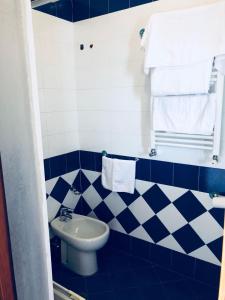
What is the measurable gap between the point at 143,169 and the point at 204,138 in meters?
0.62

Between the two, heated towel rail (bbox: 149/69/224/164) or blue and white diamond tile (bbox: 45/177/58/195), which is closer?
heated towel rail (bbox: 149/69/224/164)

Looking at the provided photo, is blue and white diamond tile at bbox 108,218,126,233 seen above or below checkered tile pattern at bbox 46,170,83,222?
below

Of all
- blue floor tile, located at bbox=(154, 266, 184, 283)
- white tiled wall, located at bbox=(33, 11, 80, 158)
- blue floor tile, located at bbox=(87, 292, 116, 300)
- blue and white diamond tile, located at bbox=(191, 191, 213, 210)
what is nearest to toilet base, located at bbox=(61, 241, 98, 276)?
blue floor tile, located at bbox=(87, 292, 116, 300)

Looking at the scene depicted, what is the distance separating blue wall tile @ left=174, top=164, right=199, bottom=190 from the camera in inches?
75.2

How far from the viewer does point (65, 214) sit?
2348mm

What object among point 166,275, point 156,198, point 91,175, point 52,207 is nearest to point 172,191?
point 156,198

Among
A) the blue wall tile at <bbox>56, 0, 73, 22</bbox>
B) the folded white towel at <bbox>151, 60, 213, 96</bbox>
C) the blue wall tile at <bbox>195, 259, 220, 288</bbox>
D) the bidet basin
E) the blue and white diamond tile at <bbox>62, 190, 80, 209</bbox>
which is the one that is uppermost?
the blue wall tile at <bbox>56, 0, 73, 22</bbox>

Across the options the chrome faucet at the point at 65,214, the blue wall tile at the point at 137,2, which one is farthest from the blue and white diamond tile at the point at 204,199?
the blue wall tile at the point at 137,2

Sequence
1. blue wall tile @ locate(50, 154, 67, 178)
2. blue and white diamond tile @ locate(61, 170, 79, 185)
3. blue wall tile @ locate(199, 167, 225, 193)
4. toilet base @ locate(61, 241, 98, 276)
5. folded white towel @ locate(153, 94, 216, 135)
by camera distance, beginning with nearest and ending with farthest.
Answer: folded white towel @ locate(153, 94, 216, 135) → blue wall tile @ locate(199, 167, 225, 193) → toilet base @ locate(61, 241, 98, 276) → blue wall tile @ locate(50, 154, 67, 178) → blue and white diamond tile @ locate(61, 170, 79, 185)

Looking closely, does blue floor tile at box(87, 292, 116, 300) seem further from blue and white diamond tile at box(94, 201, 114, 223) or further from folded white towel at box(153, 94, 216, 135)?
folded white towel at box(153, 94, 216, 135)

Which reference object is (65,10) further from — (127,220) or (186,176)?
(127,220)

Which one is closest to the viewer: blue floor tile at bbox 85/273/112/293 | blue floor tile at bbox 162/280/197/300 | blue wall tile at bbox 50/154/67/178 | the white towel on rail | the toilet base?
the white towel on rail

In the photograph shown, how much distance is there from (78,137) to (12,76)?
77.1 inches

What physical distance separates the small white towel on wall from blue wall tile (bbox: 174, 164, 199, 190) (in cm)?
38
